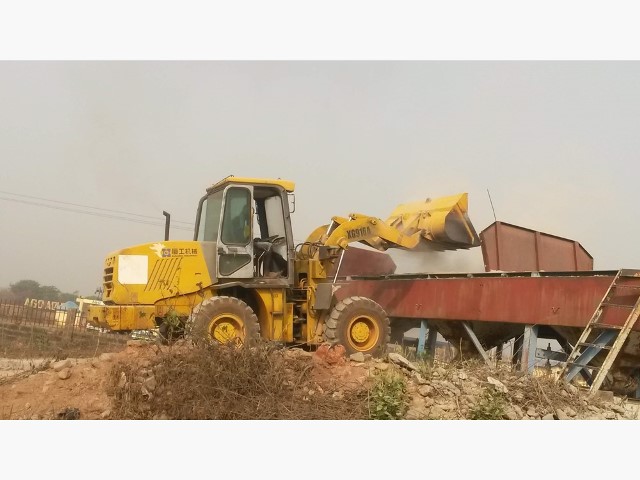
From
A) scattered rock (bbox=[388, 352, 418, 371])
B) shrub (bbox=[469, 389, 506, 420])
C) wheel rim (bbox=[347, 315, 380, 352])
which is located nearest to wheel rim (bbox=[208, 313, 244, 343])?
wheel rim (bbox=[347, 315, 380, 352])

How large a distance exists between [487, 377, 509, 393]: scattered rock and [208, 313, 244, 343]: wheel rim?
3.35 m

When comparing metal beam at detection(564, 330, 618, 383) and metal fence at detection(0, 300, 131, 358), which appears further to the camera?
metal fence at detection(0, 300, 131, 358)

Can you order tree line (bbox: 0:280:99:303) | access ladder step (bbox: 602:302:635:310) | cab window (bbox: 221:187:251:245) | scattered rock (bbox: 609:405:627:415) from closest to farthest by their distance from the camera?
Answer: scattered rock (bbox: 609:405:627:415) < access ladder step (bbox: 602:302:635:310) < cab window (bbox: 221:187:251:245) < tree line (bbox: 0:280:99:303)

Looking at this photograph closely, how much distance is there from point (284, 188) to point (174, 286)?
7.91 feet

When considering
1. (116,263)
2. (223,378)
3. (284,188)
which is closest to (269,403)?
(223,378)

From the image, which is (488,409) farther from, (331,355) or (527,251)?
(527,251)

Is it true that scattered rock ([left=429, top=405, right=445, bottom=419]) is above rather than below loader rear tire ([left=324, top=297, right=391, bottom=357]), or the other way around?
below

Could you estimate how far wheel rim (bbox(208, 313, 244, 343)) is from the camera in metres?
8.39

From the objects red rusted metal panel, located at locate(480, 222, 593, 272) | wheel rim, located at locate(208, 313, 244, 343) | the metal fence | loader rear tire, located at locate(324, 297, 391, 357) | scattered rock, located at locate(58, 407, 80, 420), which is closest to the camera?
scattered rock, located at locate(58, 407, 80, 420)

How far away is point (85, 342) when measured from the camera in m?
16.5

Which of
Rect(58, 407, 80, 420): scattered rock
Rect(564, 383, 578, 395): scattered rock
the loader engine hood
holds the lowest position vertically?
Rect(58, 407, 80, 420): scattered rock

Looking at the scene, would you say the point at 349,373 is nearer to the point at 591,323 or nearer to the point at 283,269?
the point at 283,269

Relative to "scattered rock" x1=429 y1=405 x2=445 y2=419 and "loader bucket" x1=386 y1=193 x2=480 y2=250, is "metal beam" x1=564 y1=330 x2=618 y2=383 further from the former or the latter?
"loader bucket" x1=386 y1=193 x2=480 y2=250

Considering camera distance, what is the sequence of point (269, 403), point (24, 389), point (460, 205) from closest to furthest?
point (269, 403) → point (24, 389) → point (460, 205)
